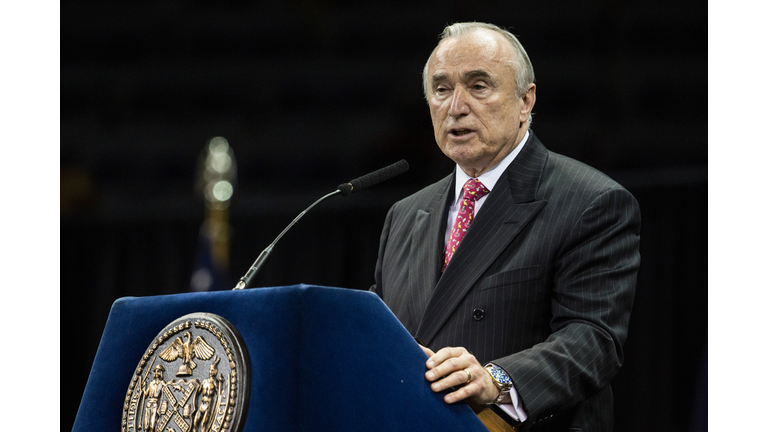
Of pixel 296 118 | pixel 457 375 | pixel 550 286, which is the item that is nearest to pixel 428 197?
pixel 550 286

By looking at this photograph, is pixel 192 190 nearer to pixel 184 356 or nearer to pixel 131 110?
pixel 131 110

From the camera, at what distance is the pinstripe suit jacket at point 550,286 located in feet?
4.87

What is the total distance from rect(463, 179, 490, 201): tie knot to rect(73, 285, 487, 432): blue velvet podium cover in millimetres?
818

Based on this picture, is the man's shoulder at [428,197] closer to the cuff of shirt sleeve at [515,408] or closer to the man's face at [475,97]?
the man's face at [475,97]

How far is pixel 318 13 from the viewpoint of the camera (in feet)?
15.1

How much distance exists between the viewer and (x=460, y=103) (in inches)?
72.9

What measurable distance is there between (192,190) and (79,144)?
2.43 feet

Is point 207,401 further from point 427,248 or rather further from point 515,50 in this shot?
point 515,50

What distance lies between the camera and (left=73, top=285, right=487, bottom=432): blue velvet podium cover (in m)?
1.04

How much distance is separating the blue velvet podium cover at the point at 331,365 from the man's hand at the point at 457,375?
0.01m

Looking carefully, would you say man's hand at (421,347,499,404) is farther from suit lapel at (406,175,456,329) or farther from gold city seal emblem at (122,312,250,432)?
suit lapel at (406,175,456,329)

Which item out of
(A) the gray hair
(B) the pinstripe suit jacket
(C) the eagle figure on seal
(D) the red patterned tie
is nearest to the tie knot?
(D) the red patterned tie

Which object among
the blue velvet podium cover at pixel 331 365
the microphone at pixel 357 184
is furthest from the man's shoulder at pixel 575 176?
the blue velvet podium cover at pixel 331 365

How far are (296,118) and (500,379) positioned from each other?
3.55 meters
